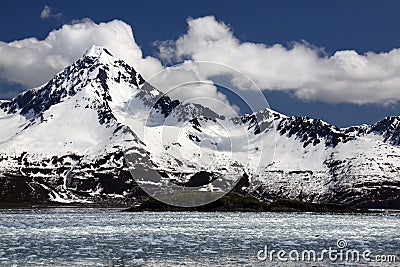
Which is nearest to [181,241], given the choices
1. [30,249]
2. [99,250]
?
[99,250]

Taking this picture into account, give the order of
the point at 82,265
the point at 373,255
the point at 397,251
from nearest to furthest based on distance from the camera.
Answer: the point at 82,265
the point at 373,255
the point at 397,251

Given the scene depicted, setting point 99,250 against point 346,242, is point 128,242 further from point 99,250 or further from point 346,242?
point 346,242

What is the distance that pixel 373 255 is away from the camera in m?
46.8

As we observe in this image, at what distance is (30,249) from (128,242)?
11.6m

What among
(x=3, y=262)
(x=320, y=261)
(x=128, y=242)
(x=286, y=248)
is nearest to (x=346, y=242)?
(x=286, y=248)

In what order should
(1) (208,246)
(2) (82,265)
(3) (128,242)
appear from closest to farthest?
(2) (82,265) → (1) (208,246) → (3) (128,242)

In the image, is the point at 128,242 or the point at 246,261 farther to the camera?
the point at 128,242

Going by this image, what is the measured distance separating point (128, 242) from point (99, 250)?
30.8 ft

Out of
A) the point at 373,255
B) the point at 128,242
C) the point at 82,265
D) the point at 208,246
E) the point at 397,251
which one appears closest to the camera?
the point at 82,265

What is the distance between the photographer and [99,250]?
51.8m

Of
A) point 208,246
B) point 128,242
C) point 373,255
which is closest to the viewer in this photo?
point 373,255

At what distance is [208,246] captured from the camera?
182ft

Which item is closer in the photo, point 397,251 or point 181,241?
point 397,251

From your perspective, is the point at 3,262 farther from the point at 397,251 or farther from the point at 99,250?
the point at 397,251
